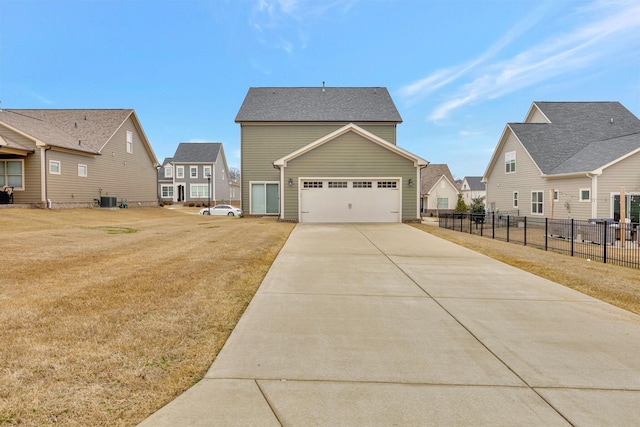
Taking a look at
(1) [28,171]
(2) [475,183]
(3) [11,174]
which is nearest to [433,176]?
(2) [475,183]

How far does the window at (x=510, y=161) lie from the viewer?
25.0 m

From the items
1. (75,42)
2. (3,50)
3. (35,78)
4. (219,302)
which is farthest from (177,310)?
(35,78)

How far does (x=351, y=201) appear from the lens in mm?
19656

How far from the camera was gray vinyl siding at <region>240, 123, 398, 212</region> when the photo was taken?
939 inches

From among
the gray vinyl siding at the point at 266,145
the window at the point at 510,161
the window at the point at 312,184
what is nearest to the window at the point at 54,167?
the gray vinyl siding at the point at 266,145

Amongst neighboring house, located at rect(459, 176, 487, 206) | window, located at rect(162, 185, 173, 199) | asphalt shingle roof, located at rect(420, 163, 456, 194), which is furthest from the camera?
neighboring house, located at rect(459, 176, 487, 206)

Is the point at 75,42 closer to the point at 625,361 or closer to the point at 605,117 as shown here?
the point at 625,361

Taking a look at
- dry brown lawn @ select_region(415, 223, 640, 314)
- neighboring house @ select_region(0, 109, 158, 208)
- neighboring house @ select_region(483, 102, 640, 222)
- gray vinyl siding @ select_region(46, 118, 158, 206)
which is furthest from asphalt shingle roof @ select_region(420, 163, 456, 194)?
dry brown lawn @ select_region(415, 223, 640, 314)

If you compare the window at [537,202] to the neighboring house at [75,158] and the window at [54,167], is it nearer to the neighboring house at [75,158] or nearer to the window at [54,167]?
the neighboring house at [75,158]

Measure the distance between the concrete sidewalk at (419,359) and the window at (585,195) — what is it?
16061 millimetres

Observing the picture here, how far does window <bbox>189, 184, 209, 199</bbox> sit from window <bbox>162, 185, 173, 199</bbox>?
15.4 ft

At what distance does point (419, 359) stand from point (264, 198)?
2109cm

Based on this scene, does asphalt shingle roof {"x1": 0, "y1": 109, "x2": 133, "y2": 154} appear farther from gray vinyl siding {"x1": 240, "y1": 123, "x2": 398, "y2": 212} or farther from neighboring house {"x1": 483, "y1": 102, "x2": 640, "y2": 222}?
neighboring house {"x1": 483, "y1": 102, "x2": 640, "y2": 222}

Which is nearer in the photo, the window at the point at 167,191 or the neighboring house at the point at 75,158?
the neighboring house at the point at 75,158
